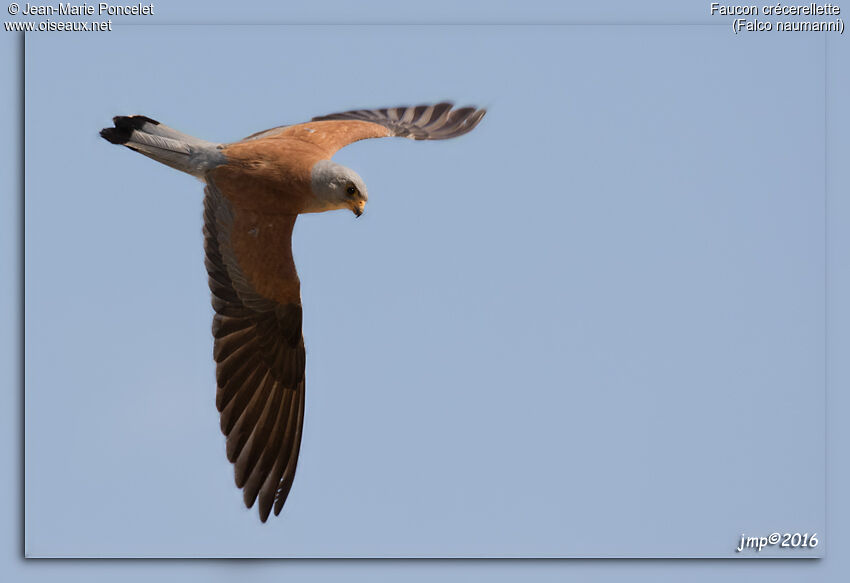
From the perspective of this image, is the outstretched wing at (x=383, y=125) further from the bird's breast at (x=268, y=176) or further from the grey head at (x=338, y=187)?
the grey head at (x=338, y=187)

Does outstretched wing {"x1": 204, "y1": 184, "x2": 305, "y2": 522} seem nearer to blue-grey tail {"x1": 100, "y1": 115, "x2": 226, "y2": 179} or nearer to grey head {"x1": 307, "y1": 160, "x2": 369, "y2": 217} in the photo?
blue-grey tail {"x1": 100, "y1": 115, "x2": 226, "y2": 179}

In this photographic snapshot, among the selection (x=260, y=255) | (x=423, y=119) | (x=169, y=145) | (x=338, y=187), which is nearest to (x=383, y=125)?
(x=423, y=119)

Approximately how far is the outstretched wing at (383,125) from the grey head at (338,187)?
1.79ft

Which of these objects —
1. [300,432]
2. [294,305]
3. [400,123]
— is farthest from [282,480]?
[400,123]

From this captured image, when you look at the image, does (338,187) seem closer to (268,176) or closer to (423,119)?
(268,176)

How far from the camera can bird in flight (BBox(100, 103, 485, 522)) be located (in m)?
9.41

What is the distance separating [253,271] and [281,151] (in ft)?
3.39

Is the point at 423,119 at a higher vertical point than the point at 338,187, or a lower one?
higher

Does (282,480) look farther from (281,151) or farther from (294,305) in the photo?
(281,151)

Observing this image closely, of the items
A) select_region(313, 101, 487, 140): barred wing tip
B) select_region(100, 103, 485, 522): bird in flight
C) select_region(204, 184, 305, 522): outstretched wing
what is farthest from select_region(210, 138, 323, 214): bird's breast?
select_region(313, 101, 487, 140): barred wing tip

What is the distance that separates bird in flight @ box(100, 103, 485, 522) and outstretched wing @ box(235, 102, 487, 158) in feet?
0.06

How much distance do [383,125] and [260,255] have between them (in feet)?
6.44

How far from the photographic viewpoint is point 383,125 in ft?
36.5

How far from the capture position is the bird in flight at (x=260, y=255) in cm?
941
